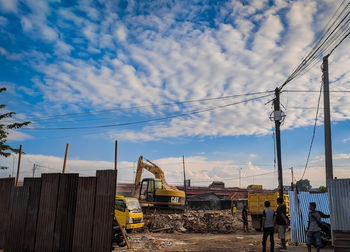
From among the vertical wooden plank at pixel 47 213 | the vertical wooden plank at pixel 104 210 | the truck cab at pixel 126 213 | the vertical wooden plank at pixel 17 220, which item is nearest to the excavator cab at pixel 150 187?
the truck cab at pixel 126 213

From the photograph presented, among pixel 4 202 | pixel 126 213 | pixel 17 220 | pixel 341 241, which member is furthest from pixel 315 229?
pixel 4 202

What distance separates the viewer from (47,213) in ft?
32.7

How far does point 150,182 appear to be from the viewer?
79.1 feet

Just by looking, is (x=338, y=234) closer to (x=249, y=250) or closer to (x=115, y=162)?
(x=249, y=250)

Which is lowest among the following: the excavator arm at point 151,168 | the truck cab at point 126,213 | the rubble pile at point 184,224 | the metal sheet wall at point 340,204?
the rubble pile at point 184,224

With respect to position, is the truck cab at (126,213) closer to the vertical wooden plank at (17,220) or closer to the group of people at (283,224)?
the vertical wooden plank at (17,220)

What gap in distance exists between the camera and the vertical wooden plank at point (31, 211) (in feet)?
33.3

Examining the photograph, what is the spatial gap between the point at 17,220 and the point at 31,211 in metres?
0.88

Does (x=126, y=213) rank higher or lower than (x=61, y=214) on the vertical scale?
lower

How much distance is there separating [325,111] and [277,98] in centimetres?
239

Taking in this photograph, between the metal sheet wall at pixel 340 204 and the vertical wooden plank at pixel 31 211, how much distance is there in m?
10.2

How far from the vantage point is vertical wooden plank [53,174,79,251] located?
9383 millimetres

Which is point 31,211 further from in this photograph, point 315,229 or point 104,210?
point 315,229

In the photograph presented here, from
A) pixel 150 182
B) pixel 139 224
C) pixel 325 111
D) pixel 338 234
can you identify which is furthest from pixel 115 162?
pixel 150 182
